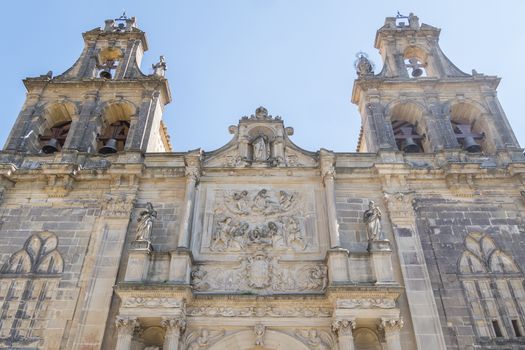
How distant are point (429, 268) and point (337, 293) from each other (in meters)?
2.88

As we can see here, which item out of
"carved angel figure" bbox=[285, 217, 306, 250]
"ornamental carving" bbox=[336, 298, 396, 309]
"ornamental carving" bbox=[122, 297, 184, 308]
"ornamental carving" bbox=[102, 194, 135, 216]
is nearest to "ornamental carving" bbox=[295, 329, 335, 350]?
"ornamental carving" bbox=[336, 298, 396, 309]

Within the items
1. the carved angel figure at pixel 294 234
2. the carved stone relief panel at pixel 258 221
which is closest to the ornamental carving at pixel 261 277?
the carved stone relief panel at pixel 258 221

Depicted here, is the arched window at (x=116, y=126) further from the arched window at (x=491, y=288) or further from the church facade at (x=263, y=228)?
the arched window at (x=491, y=288)

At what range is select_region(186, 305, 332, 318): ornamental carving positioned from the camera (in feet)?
38.8

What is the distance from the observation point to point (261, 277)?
1248 cm

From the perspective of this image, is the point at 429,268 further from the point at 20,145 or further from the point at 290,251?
the point at 20,145

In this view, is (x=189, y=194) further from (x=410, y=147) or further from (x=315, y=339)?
(x=410, y=147)

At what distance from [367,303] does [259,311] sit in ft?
8.22

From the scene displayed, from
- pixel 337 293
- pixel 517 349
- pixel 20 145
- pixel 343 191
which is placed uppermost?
pixel 20 145

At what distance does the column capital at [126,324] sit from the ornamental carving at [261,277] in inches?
68.8

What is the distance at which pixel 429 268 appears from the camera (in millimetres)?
12789

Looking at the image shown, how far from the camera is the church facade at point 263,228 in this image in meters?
11.6

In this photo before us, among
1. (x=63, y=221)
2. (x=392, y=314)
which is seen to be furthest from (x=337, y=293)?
(x=63, y=221)

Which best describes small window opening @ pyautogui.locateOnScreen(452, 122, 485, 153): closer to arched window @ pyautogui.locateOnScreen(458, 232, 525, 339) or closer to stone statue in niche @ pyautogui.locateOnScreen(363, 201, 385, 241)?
arched window @ pyautogui.locateOnScreen(458, 232, 525, 339)
